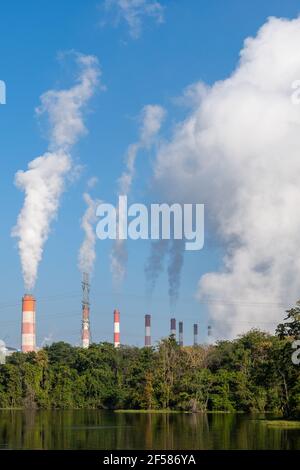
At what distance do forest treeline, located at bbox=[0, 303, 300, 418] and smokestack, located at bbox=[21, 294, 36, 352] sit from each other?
263 centimetres

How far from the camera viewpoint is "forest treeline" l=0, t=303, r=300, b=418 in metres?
53.9

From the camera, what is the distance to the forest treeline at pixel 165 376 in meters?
53.9

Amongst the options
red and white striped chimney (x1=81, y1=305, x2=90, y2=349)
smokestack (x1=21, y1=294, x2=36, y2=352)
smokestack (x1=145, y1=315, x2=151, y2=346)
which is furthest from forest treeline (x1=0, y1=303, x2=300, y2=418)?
smokestack (x1=145, y1=315, x2=151, y2=346)

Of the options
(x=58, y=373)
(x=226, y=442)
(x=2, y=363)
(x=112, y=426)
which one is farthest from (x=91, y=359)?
(x=226, y=442)

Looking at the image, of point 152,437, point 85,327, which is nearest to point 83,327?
point 85,327

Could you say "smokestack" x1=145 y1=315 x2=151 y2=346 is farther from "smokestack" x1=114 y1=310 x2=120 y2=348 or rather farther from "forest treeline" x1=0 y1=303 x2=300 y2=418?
"forest treeline" x1=0 y1=303 x2=300 y2=418

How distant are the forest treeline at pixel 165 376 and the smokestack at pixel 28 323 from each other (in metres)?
2.63

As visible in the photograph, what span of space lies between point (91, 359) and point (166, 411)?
755 inches

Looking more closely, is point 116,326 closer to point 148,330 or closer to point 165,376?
point 148,330

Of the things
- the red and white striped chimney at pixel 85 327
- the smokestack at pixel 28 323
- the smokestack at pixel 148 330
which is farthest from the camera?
the smokestack at pixel 148 330

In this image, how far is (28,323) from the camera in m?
87.5

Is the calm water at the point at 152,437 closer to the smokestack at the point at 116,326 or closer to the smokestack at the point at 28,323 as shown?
the smokestack at the point at 28,323

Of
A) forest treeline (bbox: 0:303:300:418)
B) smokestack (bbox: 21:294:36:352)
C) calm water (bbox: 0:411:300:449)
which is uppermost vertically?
smokestack (bbox: 21:294:36:352)

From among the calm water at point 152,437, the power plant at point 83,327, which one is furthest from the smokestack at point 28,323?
the calm water at point 152,437
